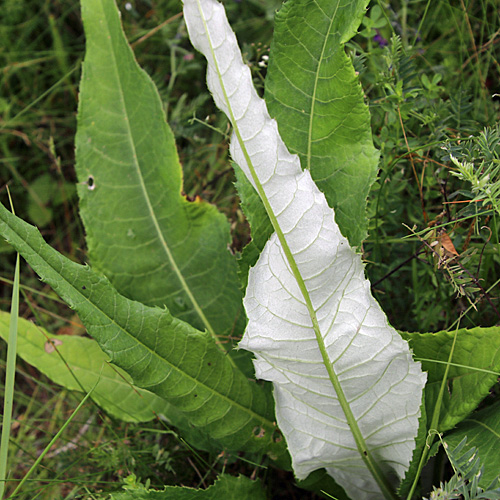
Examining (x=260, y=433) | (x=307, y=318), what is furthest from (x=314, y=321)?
(x=260, y=433)

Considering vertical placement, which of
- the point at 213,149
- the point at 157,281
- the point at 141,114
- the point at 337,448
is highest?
the point at 141,114

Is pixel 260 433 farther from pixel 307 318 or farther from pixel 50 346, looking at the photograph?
pixel 50 346

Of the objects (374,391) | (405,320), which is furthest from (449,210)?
(374,391)

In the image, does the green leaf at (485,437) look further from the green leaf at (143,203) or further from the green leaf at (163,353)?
the green leaf at (143,203)

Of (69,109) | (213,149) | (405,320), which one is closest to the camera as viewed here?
(405,320)

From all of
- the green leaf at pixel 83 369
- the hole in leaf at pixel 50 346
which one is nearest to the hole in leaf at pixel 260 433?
the green leaf at pixel 83 369

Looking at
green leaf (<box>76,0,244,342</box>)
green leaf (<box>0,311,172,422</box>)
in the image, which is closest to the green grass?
green leaf (<box>0,311,172,422</box>)

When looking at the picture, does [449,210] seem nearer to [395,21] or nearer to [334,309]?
[334,309]
